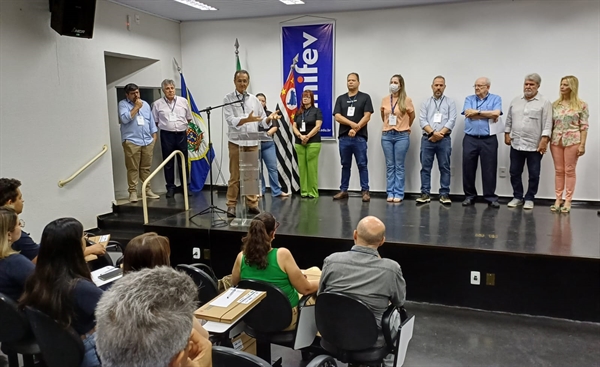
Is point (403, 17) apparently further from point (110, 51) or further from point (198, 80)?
point (110, 51)

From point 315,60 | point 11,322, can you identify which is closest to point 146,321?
point 11,322

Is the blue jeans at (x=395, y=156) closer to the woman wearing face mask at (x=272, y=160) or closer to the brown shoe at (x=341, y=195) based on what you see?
the brown shoe at (x=341, y=195)

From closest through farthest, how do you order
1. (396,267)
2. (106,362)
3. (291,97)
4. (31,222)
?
(106,362)
(396,267)
(31,222)
(291,97)

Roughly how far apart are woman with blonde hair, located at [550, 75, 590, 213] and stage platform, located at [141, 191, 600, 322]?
1.72ft

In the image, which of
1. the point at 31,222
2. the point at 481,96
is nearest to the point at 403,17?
the point at 481,96

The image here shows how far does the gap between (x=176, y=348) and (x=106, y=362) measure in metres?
0.17

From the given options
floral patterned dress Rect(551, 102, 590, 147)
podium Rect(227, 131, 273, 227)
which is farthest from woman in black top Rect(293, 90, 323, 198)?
floral patterned dress Rect(551, 102, 590, 147)

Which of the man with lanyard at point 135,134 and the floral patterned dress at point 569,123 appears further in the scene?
the man with lanyard at point 135,134

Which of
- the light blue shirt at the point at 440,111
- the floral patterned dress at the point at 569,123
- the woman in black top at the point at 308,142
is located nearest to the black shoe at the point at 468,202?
the light blue shirt at the point at 440,111

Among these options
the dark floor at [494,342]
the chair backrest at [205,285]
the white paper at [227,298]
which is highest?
the white paper at [227,298]

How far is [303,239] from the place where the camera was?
14.0 feet

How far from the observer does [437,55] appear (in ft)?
20.7

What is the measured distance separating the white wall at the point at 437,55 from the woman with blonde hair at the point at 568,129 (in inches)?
34.1

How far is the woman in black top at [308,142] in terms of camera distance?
6.28m
